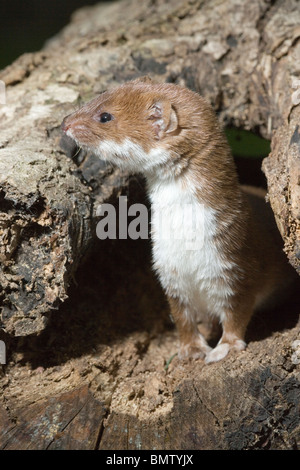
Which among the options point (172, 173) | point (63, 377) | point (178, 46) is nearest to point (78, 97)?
point (178, 46)

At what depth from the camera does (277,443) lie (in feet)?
7.18

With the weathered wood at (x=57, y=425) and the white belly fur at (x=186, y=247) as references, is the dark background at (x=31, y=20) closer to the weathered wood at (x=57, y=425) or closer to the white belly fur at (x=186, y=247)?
the white belly fur at (x=186, y=247)

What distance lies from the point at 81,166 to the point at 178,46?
3.75 feet

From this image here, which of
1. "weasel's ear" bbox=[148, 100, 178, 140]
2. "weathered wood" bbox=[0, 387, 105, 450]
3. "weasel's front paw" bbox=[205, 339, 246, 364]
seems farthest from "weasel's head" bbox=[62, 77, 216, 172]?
"weathered wood" bbox=[0, 387, 105, 450]

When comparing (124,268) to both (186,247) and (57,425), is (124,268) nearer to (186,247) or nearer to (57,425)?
(186,247)

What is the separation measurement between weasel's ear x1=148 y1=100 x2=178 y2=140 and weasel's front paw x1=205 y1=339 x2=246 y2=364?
113 cm

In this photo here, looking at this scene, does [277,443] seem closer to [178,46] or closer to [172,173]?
[172,173]

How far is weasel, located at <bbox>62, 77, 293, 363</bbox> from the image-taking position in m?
2.44

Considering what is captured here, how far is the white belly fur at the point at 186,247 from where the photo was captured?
245cm

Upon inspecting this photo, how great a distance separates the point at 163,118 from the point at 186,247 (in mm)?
632

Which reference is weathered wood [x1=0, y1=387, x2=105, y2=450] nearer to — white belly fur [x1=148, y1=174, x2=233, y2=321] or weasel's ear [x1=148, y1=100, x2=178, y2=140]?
white belly fur [x1=148, y1=174, x2=233, y2=321]

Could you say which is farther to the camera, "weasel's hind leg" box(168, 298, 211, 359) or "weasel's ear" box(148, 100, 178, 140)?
"weasel's hind leg" box(168, 298, 211, 359)

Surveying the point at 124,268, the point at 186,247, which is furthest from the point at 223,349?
the point at 124,268

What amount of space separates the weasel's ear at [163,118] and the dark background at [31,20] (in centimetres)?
302
